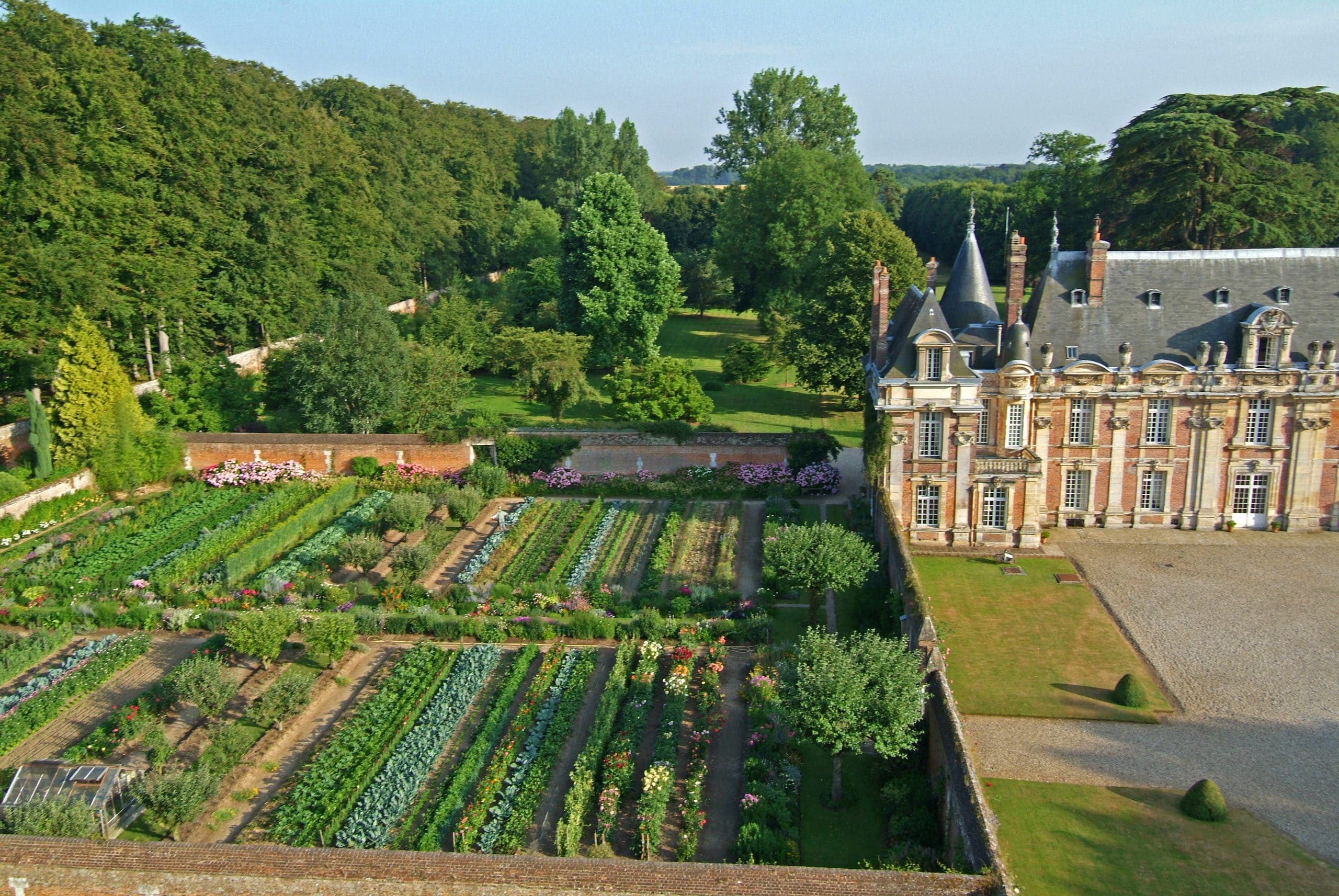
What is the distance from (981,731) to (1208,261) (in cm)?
1826

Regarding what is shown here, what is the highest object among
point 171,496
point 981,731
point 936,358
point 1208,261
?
point 1208,261

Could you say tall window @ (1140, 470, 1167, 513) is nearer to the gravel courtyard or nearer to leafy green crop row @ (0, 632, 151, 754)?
the gravel courtyard

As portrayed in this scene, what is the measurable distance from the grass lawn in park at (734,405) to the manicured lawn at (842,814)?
20.9 meters

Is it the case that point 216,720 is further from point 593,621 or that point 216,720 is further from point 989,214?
point 989,214

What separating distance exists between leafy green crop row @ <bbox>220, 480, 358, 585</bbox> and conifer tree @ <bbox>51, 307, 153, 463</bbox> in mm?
7774

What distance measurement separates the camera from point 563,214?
7781 centimetres

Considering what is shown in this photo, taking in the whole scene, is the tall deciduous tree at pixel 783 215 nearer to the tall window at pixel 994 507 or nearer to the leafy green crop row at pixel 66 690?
the tall window at pixel 994 507

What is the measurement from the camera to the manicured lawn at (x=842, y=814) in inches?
666

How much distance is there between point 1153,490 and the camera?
101ft

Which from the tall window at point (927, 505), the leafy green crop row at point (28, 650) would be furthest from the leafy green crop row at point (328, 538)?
the tall window at point (927, 505)

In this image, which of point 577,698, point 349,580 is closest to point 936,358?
point 577,698

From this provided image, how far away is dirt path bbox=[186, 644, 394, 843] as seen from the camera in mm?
18172

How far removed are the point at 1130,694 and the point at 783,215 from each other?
125 feet

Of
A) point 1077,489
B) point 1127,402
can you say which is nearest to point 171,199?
point 1077,489
